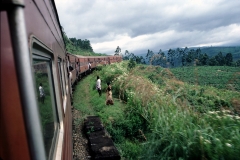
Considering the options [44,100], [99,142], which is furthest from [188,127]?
[99,142]

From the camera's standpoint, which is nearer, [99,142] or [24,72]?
[24,72]

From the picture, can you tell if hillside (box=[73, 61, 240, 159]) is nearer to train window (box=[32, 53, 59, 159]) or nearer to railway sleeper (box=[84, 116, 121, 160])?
railway sleeper (box=[84, 116, 121, 160])

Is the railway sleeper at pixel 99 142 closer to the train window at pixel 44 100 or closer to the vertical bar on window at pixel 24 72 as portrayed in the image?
the train window at pixel 44 100

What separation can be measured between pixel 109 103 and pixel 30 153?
705cm

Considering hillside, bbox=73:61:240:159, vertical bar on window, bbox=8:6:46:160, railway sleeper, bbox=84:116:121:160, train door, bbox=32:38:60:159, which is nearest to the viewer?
vertical bar on window, bbox=8:6:46:160

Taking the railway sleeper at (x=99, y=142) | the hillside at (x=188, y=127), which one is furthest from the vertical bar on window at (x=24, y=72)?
the railway sleeper at (x=99, y=142)

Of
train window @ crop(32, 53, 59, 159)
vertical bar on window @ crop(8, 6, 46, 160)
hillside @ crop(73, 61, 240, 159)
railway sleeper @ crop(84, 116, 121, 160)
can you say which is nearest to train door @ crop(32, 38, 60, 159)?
train window @ crop(32, 53, 59, 159)

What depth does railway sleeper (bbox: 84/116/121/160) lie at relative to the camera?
3.98m

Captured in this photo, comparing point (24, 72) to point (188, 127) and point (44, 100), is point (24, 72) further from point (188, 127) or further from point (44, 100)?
point (188, 127)

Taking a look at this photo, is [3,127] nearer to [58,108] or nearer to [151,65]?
[58,108]

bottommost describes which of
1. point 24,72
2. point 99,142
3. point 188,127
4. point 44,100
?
point 99,142

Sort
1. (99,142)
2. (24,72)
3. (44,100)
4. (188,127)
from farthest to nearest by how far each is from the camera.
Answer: (99,142)
(188,127)
(44,100)
(24,72)

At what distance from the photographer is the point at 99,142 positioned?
15.0 ft

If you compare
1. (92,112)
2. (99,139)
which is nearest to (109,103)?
(92,112)
